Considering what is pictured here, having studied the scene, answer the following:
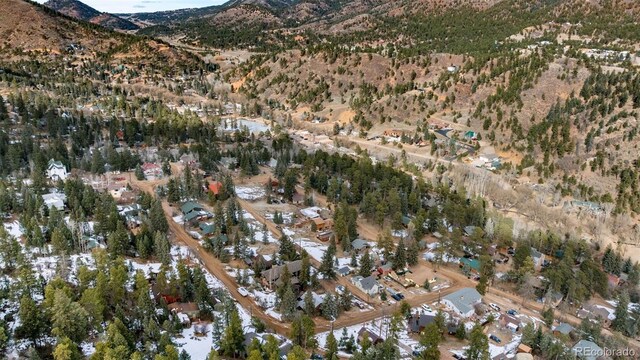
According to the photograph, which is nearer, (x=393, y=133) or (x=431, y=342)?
(x=431, y=342)

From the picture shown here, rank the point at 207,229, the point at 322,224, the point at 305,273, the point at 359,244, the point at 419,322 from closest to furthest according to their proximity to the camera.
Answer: the point at 419,322
the point at 305,273
the point at 359,244
the point at 207,229
the point at 322,224

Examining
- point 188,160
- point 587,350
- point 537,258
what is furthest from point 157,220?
point 587,350

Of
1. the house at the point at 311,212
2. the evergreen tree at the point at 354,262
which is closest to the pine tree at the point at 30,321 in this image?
the evergreen tree at the point at 354,262

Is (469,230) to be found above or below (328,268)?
below

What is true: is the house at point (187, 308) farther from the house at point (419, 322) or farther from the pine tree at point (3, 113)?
the pine tree at point (3, 113)

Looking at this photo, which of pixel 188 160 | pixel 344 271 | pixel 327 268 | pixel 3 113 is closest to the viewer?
pixel 327 268

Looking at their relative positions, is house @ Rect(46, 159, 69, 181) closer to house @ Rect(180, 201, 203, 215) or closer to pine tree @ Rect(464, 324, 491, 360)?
house @ Rect(180, 201, 203, 215)

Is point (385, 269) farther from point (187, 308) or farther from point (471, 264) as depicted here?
point (187, 308)

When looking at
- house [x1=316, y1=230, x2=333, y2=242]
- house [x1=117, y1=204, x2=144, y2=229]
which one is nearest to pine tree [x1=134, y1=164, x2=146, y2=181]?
house [x1=117, y1=204, x2=144, y2=229]
